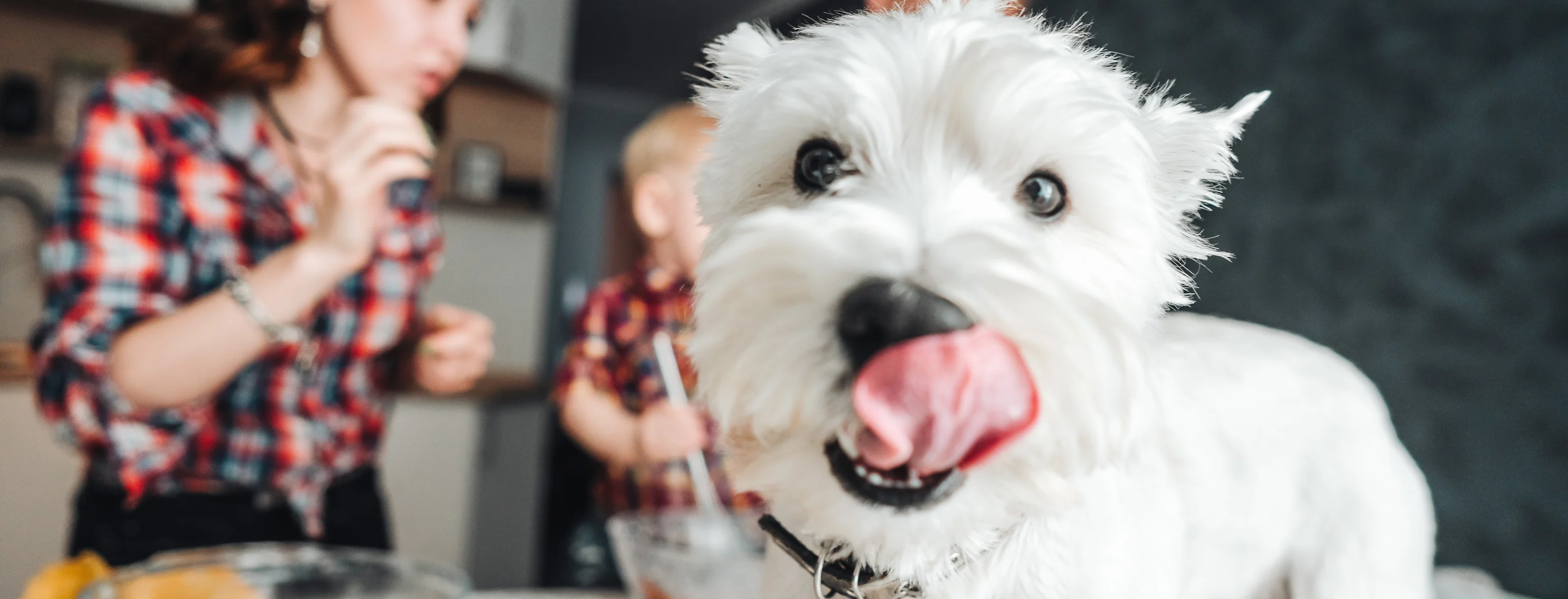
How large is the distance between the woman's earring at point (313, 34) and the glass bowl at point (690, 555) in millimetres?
760

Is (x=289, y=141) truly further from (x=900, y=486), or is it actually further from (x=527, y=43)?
(x=527, y=43)

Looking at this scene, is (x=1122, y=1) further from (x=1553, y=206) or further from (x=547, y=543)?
(x=547, y=543)

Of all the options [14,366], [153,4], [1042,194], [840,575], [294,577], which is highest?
[153,4]

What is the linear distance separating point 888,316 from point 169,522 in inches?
43.4

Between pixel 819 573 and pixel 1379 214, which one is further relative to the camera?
pixel 1379 214

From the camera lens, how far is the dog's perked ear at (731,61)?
1.55ft

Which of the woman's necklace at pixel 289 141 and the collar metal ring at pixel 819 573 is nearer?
the collar metal ring at pixel 819 573

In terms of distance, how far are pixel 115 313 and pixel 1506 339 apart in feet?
6.44

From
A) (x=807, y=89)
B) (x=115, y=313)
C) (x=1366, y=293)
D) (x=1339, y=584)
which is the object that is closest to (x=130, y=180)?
(x=115, y=313)

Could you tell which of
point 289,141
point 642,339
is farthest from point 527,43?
point 289,141

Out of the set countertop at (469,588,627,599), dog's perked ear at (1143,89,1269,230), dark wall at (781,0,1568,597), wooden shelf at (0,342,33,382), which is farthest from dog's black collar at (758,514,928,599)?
wooden shelf at (0,342,33,382)

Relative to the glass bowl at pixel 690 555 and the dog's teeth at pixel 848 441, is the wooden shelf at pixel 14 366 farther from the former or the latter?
the dog's teeth at pixel 848 441

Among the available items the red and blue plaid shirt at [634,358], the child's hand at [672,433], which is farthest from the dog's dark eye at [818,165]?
the red and blue plaid shirt at [634,358]

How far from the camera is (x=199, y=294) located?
1015 millimetres
